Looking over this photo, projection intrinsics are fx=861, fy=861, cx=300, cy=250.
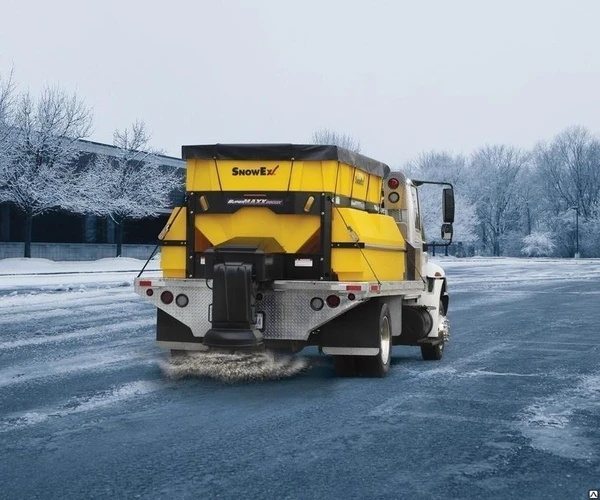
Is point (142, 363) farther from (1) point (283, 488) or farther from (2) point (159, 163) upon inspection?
(2) point (159, 163)

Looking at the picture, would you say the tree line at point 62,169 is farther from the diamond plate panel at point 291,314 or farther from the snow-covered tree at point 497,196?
the snow-covered tree at point 497,196

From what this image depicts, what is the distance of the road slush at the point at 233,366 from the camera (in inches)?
380

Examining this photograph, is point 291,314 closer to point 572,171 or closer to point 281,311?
point 281,311

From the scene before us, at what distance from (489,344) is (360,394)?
5.28m

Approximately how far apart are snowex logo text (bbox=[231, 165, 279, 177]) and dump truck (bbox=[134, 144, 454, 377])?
0.4 inches

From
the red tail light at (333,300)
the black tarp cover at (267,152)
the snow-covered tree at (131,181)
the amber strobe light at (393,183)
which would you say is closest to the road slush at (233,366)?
the red tail light at (333,300)

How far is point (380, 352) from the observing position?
9.40 m

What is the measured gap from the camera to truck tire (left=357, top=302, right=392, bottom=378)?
9367 mm

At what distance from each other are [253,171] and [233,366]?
2415 millimetres

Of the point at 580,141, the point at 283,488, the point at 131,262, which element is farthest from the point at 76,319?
the point at 580,141

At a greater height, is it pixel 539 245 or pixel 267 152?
pixel 539 245

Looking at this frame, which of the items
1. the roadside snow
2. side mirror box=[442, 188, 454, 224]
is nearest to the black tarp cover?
side mirror box=[442, 188, 454, 224]

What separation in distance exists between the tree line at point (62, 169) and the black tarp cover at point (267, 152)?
1365 inches

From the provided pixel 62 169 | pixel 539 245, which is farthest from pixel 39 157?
pixel 539 245
